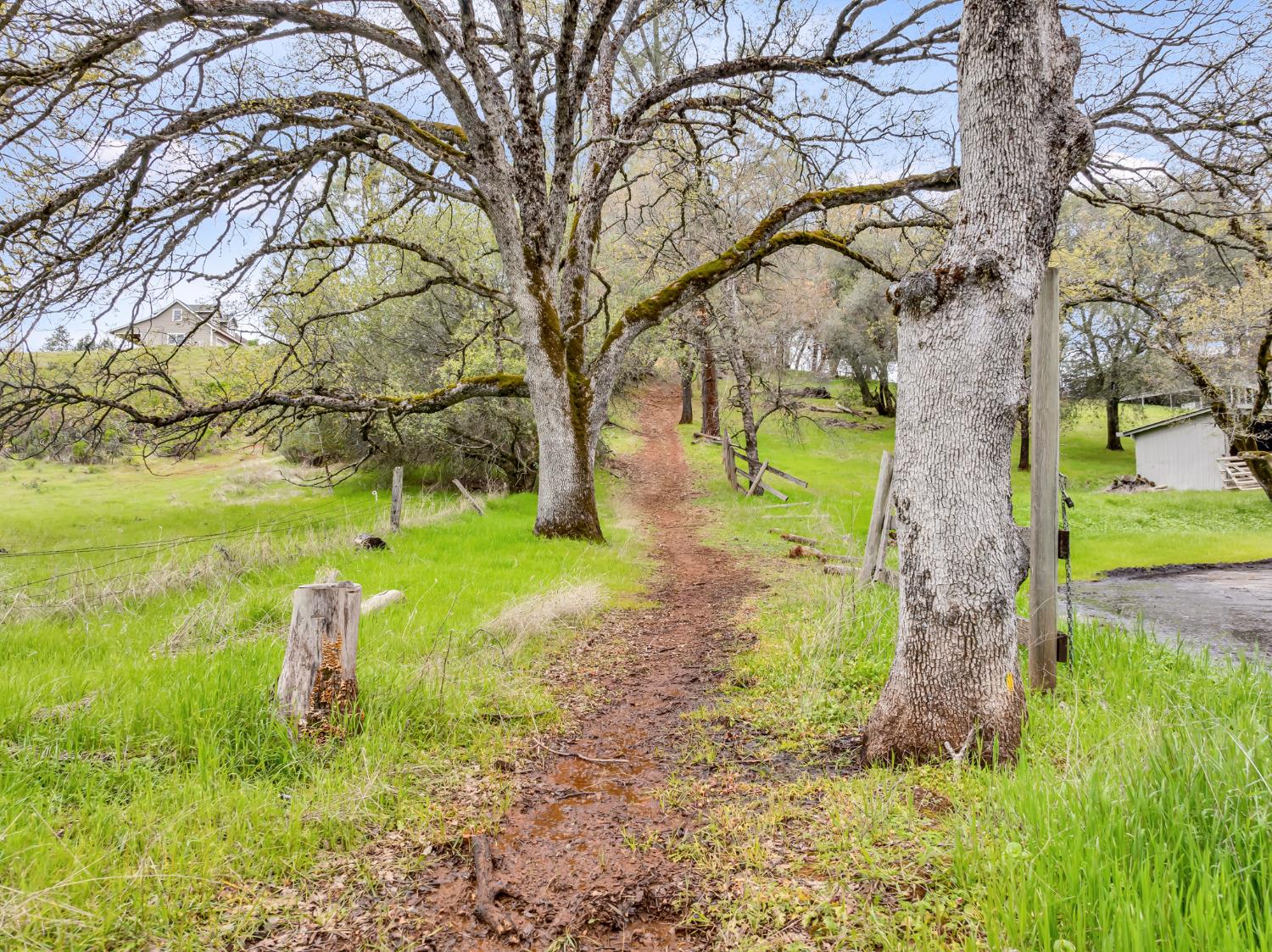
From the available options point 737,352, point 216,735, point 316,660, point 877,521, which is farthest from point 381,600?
point 737,352

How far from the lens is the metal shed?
87.7 feet

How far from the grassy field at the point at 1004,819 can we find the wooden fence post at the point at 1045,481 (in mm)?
368

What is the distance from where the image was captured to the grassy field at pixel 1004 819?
1960mm

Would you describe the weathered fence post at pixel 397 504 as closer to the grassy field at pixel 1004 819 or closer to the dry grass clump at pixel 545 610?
the dry grass clump at pixel 545 610

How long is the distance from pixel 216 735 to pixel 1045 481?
5.81 metres

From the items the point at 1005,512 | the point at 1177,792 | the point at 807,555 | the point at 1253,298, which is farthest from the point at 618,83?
the point at 1177,792

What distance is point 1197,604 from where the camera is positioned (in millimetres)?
10320

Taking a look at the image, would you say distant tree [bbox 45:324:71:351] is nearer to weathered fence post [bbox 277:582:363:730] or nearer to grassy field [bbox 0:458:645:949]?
grassy field [bbox 0:458:645:949]

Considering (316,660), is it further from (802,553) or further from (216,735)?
(802,553)

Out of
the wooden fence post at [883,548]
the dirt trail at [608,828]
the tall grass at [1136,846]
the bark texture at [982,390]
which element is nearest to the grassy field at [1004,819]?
the tall grass at [1136,846]

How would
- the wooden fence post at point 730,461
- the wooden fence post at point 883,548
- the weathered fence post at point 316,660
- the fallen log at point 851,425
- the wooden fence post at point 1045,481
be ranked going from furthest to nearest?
the fallen log at point 851,425 < the wooden fence post at point 730,461 < the wooden fence post at point 883,548 < the wooden fence post at point 1045,481 < the weathered fence post at point 316,660

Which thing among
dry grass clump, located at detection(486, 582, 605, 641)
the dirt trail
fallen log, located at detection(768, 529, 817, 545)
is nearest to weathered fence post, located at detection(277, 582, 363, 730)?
the dirt trail

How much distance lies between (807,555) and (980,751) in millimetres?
8462

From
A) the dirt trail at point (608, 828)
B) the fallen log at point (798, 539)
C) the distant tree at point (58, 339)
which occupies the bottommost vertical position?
the fallen log at point (798, 539)
